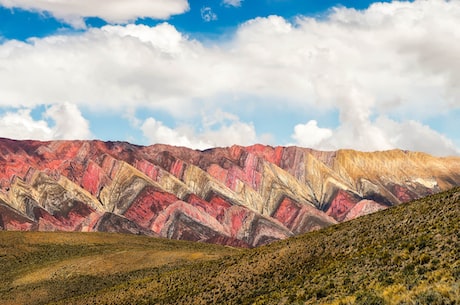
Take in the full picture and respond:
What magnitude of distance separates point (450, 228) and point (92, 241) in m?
129

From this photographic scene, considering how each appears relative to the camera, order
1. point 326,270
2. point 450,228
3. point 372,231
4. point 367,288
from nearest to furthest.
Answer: point 367,288 → point 450,228 → point 326,270 → point 372,231

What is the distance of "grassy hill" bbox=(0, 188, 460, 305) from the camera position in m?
30.8

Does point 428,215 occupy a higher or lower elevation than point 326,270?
higher

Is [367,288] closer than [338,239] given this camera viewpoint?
Yes

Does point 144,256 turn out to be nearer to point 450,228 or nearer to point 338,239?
point 338,239

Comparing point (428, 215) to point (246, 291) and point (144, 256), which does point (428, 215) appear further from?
point (144, 256)

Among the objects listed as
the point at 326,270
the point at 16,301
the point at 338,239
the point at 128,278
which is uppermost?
the point at 338,239

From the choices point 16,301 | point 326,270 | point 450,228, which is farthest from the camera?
point 16,301

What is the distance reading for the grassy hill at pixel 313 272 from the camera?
30.8 meters

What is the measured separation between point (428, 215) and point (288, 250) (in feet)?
64.4

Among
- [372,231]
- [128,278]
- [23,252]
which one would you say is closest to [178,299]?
[372,231]

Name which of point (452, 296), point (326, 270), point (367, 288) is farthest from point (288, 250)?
point (452, 296)

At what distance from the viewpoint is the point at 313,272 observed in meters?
46.2

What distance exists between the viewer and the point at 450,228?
126ft
